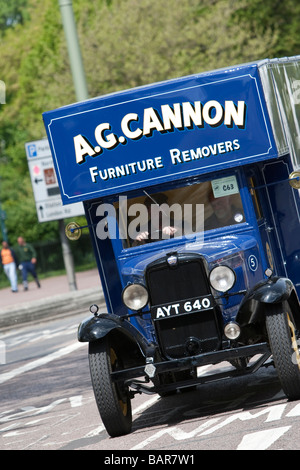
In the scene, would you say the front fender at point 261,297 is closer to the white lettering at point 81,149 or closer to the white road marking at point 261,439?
the white road marking at point 261,439

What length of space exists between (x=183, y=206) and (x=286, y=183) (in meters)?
1.20

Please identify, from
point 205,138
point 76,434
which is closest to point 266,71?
point 205,138

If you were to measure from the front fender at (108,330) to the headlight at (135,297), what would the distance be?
0.20m

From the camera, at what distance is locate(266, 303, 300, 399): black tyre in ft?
26.2

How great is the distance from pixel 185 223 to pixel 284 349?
1693 millimetres

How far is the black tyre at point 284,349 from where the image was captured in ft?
26.2

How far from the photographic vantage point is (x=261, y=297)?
8.06 meters

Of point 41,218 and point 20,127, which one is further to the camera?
point 20,127

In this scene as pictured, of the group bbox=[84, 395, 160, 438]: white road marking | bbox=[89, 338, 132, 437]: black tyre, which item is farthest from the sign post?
bbox=[89, 338, 132, 437]: black tyre

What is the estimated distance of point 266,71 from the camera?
29.7 ft

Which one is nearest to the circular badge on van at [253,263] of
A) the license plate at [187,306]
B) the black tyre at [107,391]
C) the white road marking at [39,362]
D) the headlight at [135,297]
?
the license plate at [187,306]

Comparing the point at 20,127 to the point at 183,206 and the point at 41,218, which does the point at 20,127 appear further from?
the point at 183,206
